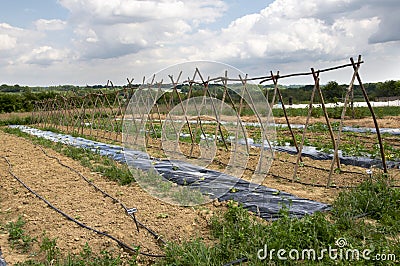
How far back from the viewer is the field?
387 cm

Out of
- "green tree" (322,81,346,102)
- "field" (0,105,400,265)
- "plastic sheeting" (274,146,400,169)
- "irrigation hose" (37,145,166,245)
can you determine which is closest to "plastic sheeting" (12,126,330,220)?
Result: "field" (0,105,400,265)

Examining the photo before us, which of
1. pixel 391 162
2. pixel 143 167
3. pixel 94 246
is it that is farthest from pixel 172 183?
pixel 391 162

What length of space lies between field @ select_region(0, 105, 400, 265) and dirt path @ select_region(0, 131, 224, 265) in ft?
0.04

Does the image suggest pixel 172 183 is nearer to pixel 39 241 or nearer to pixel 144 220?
pixel 144 220

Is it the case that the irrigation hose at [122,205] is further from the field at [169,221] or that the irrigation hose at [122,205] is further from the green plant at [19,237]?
the green plant at [19,237]

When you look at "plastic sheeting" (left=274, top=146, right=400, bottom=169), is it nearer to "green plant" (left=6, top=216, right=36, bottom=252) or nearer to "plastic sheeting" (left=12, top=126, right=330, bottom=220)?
"plastic sheeting" (left=12, top=126, right=330, bottom=220)

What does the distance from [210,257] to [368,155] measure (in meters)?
6.37

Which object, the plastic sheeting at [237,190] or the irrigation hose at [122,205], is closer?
the irrigation hose at [122,205]

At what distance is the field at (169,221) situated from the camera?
12.7ft

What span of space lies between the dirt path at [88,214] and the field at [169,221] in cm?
1

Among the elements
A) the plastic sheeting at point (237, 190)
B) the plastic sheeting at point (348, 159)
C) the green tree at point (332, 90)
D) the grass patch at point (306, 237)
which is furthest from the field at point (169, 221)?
the green tree at point (332, 90)

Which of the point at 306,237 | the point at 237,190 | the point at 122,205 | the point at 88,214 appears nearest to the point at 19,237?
the point at 88,214

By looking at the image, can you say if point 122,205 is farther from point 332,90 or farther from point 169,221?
point 332,90

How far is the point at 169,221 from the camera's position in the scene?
16.3ft
